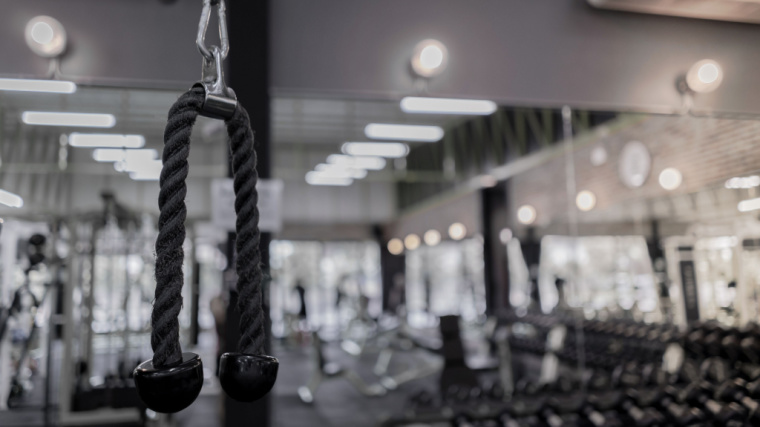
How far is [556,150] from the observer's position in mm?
5117

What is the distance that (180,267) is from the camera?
674 millimetres

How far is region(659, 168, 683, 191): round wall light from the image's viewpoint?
Answer: 4078 millimetres

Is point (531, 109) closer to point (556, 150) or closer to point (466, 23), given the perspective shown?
point (466, 23)

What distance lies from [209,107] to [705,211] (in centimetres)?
401

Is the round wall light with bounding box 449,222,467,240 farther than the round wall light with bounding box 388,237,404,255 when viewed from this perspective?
Yes

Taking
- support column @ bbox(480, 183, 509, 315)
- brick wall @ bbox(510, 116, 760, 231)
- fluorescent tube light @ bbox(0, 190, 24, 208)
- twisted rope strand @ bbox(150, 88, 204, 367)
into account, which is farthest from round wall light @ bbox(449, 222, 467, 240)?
twisted rope strand @ bbox(150, 88, 204, 367)

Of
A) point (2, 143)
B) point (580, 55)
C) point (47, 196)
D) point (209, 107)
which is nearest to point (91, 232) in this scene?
point (47, 196)

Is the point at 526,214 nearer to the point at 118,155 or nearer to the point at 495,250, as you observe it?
the point at 495,250

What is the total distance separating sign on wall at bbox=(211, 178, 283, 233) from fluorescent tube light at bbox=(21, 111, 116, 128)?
2.75 ft

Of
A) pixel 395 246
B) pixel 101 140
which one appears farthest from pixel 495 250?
pixel 101 140

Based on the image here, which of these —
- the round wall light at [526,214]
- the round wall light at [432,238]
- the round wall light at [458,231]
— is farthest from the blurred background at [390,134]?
the round wall light at [432,238]

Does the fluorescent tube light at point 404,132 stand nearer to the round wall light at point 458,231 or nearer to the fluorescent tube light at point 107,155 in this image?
the round wall light at point 458,231

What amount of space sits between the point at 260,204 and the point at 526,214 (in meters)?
4.38

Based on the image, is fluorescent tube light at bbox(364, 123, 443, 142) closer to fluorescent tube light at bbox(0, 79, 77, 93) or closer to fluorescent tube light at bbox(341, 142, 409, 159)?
fluorescent tube light at bbox(341, 142, 409, 159)
